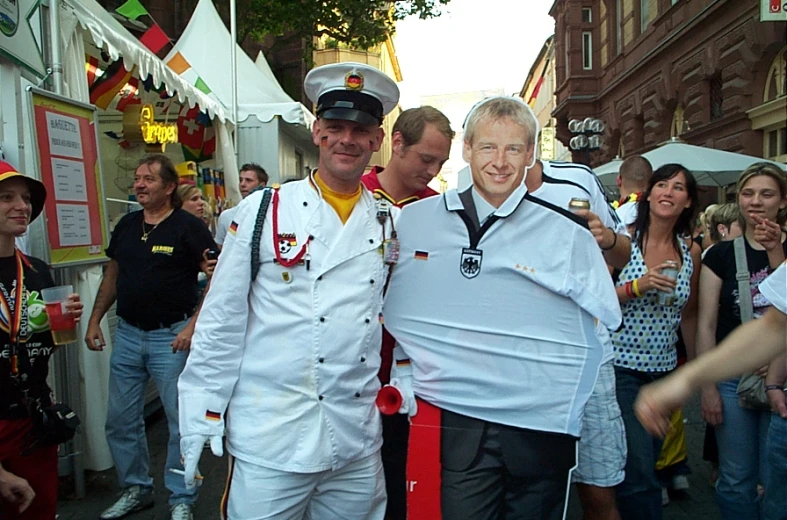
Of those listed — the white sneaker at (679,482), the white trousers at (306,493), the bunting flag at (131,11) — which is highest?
the bunting flag at (131,11)

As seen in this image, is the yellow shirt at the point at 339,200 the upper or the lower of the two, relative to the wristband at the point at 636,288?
upper

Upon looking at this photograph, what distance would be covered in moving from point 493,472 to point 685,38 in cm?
1796

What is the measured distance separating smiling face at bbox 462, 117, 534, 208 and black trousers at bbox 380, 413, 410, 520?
3.63 ft

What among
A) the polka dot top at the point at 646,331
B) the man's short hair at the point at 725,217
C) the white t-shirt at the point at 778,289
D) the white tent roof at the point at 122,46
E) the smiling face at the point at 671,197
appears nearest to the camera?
the white t-shirt at the point at 778,289

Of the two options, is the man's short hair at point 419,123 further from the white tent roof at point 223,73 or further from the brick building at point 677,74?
the brick building at point 677,74

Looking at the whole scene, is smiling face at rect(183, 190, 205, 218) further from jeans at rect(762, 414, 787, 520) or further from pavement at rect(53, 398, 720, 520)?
jeans at rect(762, 414, 787, 520)

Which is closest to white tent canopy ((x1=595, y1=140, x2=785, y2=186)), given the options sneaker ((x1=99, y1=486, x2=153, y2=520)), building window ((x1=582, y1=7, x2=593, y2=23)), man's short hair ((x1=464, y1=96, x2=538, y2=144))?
sneaker ((x1=99, y1=486, x2=153, y2=520))

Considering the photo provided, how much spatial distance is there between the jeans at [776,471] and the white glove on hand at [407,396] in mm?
1587

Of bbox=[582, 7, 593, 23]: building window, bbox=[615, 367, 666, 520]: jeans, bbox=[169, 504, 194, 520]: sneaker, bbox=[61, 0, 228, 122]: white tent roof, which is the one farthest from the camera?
bbox=[582, 7, 593, 23]: building window

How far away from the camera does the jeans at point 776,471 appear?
2.80 m

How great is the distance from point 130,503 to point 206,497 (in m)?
0.48

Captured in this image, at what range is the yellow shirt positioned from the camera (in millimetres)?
2367

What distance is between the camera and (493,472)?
2.15m

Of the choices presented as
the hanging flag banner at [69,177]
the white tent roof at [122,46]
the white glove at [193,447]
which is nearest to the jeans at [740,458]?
the white glove at [193,447]
